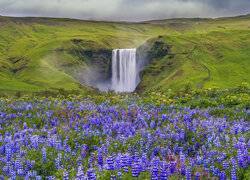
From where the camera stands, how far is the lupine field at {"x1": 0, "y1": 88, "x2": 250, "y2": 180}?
14.5 feet

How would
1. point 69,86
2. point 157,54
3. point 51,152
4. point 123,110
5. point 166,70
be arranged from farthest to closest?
point 157,54
point 69,86
point 166,70
point 123,110
point 51,152

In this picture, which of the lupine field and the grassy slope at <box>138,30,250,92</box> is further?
the grassy slope at <box>138,30,250,92</box>

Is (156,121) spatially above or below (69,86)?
above

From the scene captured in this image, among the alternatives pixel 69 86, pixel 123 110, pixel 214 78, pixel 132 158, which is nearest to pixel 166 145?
pixel 132 158

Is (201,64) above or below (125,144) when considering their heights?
above

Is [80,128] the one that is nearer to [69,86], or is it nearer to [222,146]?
[222,146]

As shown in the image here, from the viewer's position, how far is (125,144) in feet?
21.1

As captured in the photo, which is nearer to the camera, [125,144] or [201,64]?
[125,144]

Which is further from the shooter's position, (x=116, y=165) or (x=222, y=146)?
(x=222, y=146)

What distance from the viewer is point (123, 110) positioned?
1078cm

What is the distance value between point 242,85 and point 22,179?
13866 mm

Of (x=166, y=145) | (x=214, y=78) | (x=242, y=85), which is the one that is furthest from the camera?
(x=214, y=78)

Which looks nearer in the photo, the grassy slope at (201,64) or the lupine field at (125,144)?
the lupine field at (125,144)

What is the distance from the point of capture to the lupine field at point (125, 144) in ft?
14.5
